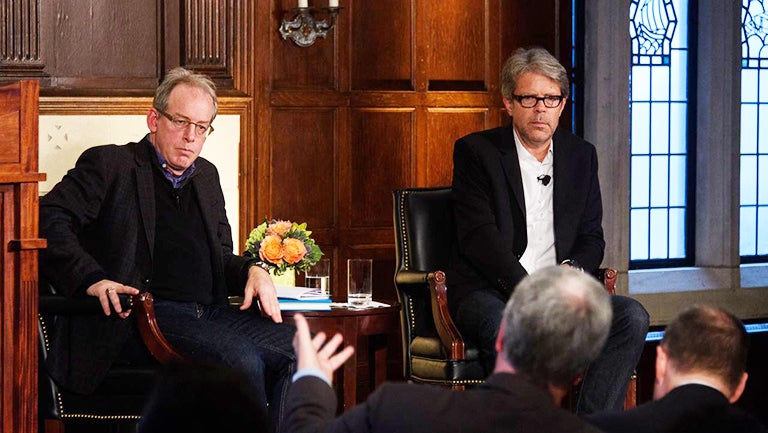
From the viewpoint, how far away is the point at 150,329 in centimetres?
386

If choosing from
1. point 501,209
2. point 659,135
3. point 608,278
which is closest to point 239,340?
point 501,209

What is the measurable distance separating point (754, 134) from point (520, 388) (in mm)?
6337

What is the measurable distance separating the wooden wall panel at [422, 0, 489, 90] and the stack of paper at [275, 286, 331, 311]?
1969mm

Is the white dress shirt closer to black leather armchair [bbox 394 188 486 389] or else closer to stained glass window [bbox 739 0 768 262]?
black leather armchair [bbox 394 188 486 389]

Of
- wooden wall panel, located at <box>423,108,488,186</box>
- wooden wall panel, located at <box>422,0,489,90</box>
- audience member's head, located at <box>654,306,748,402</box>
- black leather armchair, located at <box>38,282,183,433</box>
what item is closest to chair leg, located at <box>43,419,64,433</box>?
black leather armchair, located at <box>38,282,183,433</box>

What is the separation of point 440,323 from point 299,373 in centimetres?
228

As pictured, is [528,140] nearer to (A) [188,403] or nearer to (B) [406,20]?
(B) [406,20]

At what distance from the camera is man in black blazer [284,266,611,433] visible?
76.4 inches

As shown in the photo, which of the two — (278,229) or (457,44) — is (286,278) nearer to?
(278,229)

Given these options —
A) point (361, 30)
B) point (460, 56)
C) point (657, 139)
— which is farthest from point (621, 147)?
point (361, 30)

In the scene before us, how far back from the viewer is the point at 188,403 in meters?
1.45

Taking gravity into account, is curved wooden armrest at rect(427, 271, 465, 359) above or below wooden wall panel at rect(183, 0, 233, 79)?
below

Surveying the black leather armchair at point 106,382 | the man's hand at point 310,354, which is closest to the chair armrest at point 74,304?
the black leather armchair at point 106,382

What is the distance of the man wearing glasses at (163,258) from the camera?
388 cm
